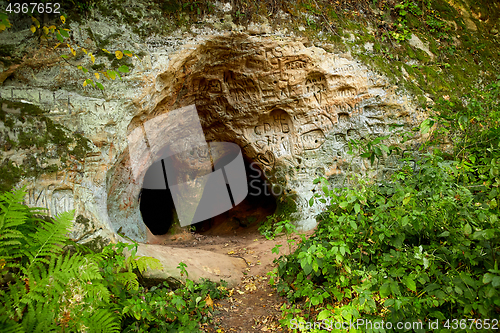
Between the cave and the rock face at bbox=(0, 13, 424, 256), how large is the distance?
3.42 feet

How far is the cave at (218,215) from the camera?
8258 millimetres

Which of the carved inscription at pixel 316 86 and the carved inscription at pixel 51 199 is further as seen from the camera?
the carved inscription at pixel 316 86

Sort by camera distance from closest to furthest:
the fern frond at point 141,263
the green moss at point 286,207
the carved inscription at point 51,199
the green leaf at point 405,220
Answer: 1. the green leaf at point 405,220
2. the fern frond at point 141,263
3. the carved inscription at point 51,199
4. the green moss at point 286,207

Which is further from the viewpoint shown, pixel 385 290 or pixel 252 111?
pixel 252 111

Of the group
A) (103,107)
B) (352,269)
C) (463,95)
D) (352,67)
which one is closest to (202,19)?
(103,107)

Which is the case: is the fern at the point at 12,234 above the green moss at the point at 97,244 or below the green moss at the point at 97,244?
above

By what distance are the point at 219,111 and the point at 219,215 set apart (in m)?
4.04

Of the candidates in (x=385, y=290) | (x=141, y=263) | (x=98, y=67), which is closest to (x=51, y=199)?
(x=141, y=263)

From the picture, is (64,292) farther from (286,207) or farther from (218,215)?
(218,215)

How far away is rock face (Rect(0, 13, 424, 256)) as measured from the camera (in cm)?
379

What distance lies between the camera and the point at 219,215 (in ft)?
31.7

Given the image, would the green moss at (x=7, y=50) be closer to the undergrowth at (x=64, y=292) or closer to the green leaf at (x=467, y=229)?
the undergrowth at (x=64, y=292)

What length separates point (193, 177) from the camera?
860 centimetres

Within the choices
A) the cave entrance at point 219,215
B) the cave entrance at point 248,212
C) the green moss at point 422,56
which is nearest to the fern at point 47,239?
the cave entrance at point 219,215
